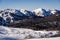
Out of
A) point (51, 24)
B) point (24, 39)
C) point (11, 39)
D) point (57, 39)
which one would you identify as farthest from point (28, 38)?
point (51, 24)

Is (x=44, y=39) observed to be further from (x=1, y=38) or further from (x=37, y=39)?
(x=1, y=38)

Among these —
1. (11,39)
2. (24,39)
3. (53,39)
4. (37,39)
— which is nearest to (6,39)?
(11,39)

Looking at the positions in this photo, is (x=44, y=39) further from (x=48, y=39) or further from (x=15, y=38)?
(x=15, y=38)

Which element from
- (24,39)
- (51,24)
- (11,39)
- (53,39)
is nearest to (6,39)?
(11,39)

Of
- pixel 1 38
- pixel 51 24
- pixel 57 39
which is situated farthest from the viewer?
pixel 51 24

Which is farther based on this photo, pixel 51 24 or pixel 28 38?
pixel 51 24

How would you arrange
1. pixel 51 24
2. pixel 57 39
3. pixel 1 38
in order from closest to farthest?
pixel 57 39 < pixel 1 38 < pixel 51 24

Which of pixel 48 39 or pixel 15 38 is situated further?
pixel 15 38
